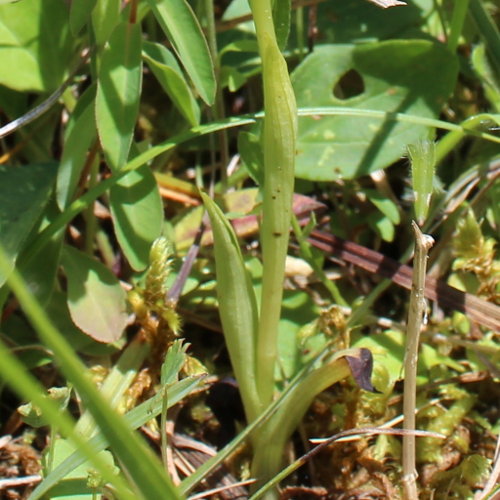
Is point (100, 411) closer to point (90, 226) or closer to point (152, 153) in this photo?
point (152, 153)

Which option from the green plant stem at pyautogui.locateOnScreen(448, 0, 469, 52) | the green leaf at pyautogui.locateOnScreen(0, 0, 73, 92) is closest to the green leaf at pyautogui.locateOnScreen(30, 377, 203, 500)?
the green leaf at pyautogui.locateOnScreen(0, 0, 73, 92)

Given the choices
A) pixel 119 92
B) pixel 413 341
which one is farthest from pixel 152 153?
pixel 413 341

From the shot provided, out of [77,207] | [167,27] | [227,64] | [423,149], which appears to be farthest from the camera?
[227,64]

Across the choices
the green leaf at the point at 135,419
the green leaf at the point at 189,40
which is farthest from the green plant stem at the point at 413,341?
the green leaf at the point at 189,40

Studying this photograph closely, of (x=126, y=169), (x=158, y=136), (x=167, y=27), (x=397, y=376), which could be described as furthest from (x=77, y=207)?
(x=397, y=376)

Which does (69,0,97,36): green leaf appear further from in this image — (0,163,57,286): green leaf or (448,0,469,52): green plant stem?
(448,0,469,52): green plant stem

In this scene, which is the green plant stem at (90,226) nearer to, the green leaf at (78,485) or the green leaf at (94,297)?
the green leaf at (94,297)

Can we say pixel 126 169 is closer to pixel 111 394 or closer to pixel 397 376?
pixel 111 394
